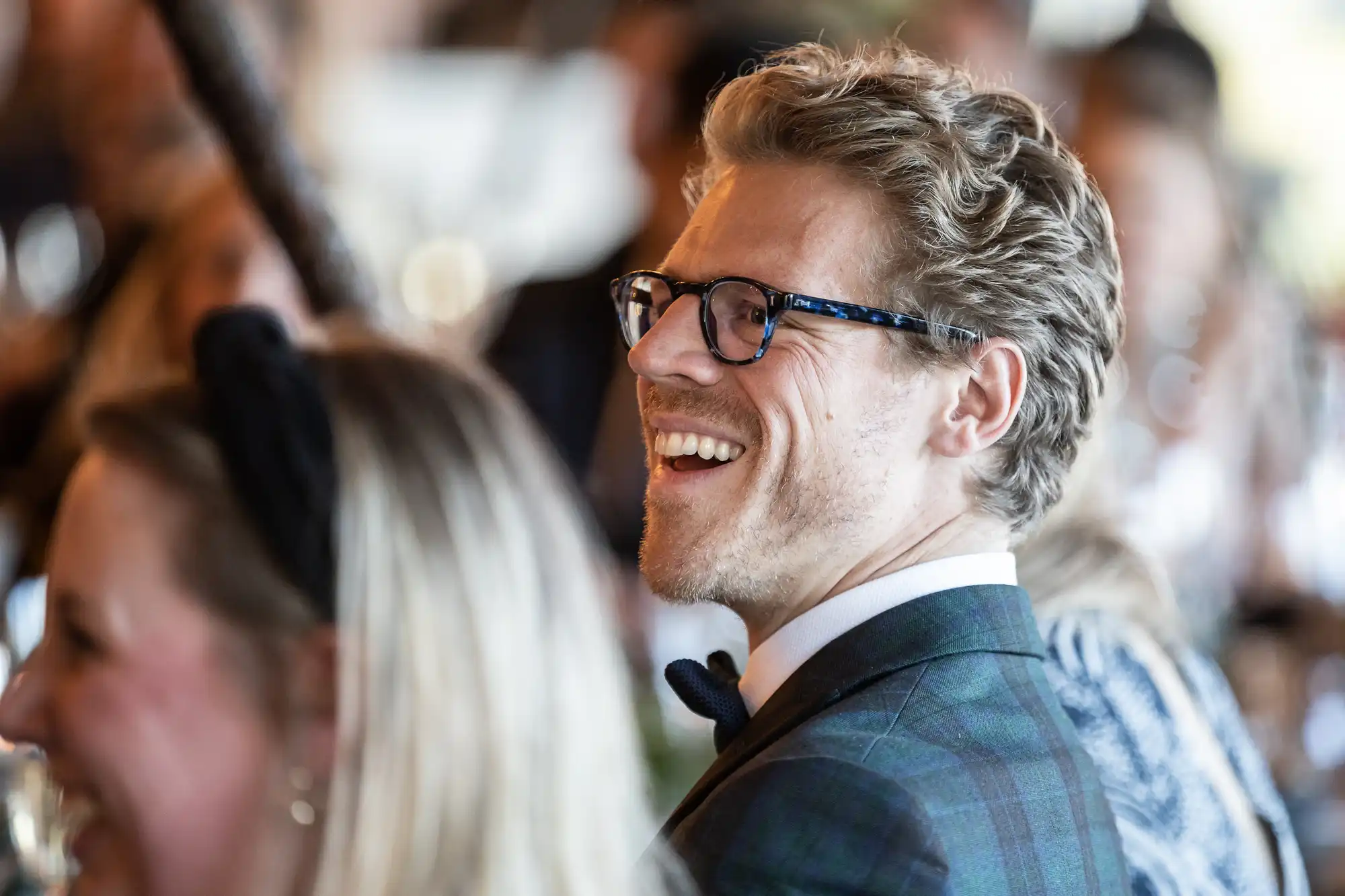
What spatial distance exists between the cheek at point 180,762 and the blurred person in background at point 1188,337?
8.50 ft

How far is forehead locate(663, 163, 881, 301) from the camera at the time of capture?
163 centimetres

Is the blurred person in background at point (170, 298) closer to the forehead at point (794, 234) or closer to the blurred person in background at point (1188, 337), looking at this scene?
the forehead at point (794, 234)

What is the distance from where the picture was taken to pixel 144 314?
3113 millimetres

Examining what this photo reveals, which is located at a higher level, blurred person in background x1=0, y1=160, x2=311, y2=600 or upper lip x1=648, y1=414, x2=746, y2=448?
upper lip x1=648, y1=414, x2=746, y2=448

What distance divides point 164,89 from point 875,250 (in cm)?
287

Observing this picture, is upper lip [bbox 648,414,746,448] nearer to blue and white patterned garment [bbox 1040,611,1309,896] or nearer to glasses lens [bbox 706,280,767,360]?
glasses lens [bbox 706,280,767,360]

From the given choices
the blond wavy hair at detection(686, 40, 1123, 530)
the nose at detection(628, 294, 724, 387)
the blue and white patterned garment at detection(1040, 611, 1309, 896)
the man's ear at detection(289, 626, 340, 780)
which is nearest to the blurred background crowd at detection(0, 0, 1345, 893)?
the blue and white patterned garment at detection(1040, 611, 1309, 896)

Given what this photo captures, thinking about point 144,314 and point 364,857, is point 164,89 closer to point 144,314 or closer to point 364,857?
point 144,314

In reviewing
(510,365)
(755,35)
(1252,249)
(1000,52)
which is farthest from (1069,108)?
(510,365)

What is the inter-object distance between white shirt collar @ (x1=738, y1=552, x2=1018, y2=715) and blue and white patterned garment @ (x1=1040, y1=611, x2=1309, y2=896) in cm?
19

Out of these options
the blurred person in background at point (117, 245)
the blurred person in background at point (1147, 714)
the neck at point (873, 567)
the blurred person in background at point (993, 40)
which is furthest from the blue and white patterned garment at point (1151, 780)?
the blurred person in background at point (993, 40)

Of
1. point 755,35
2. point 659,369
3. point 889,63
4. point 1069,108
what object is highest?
point 1069,108

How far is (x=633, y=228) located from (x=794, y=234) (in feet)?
8.83

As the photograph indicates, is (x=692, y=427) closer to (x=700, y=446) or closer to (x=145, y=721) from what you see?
(x=700, y=446)
